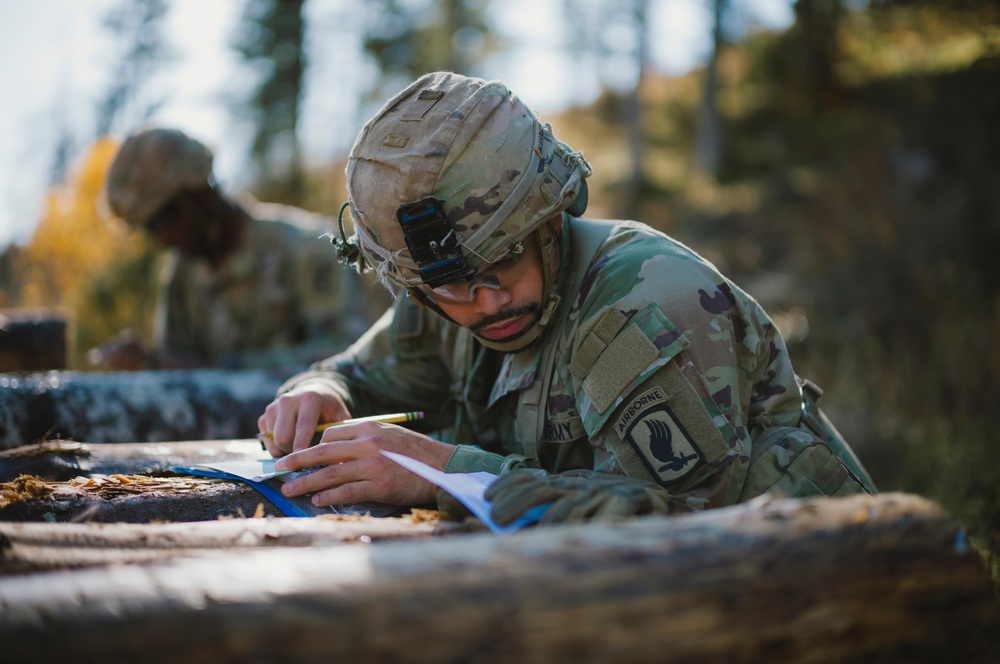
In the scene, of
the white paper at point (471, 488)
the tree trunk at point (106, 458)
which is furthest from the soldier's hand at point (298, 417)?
the white paper at point (471, 488)

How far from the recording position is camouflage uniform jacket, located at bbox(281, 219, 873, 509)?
Answer: 2.10m

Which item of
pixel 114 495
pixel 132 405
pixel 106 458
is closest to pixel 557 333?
pixel 114 495

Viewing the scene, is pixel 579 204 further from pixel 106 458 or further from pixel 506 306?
pixel 106 458

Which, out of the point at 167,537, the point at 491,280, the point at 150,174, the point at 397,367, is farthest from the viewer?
the point at 150,174

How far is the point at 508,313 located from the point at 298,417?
2.74 feet

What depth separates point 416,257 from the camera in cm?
232

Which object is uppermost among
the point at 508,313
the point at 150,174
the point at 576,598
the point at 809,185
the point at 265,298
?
the point at 150,174

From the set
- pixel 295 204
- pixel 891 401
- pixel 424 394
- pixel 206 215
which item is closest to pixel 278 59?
pixel 295 204

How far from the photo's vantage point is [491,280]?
2.38m

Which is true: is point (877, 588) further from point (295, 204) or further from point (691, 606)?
point (295, 204)

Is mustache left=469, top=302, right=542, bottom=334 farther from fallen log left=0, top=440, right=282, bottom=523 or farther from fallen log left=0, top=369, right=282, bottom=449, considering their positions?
fallen log left=0, top=369, right=282, bottom=449

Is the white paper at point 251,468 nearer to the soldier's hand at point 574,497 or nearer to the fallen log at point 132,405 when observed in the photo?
the soldier's hand at point 574,497

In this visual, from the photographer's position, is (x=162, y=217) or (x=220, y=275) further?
(x=220, y=275)

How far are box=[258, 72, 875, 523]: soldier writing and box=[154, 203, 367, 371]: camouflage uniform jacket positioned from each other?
3032mm
